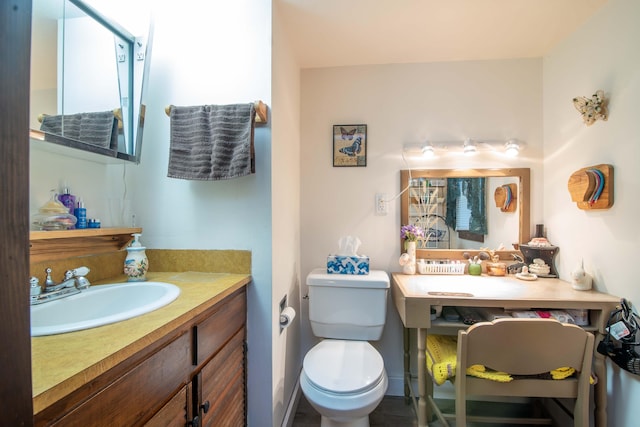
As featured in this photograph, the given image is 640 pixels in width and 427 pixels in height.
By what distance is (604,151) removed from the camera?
137cm

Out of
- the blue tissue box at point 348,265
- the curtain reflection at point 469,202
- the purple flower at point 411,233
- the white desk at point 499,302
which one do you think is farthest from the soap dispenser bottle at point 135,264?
the curtain reflection at point 469,202

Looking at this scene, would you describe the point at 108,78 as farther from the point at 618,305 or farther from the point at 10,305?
the point at 618,305

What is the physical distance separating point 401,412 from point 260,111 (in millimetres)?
1934

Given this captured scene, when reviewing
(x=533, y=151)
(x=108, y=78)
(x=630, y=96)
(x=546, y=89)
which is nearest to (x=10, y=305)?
(x=108, y=78)

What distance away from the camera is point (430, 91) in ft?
6.19

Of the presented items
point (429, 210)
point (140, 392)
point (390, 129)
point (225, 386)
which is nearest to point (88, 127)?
point (140, 392)

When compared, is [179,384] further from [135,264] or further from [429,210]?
[429,210]

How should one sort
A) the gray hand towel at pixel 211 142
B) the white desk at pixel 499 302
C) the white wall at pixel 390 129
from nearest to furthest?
1. the gray hand towel at pixel 211 142
2. the white desk at pixel 499 302
3. the white wall at pixel 390 129

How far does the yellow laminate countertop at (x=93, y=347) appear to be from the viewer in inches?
18.6

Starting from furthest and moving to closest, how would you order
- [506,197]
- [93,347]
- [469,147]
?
[506,197] < [469,147] < [93,347]

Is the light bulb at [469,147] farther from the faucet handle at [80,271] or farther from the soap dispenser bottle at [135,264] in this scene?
the faucet handle at [80,271]

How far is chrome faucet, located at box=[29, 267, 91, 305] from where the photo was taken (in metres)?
0.84

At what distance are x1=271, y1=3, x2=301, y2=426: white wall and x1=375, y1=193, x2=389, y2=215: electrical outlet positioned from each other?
564mm

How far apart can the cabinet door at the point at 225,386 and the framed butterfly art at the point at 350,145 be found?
1266mm
